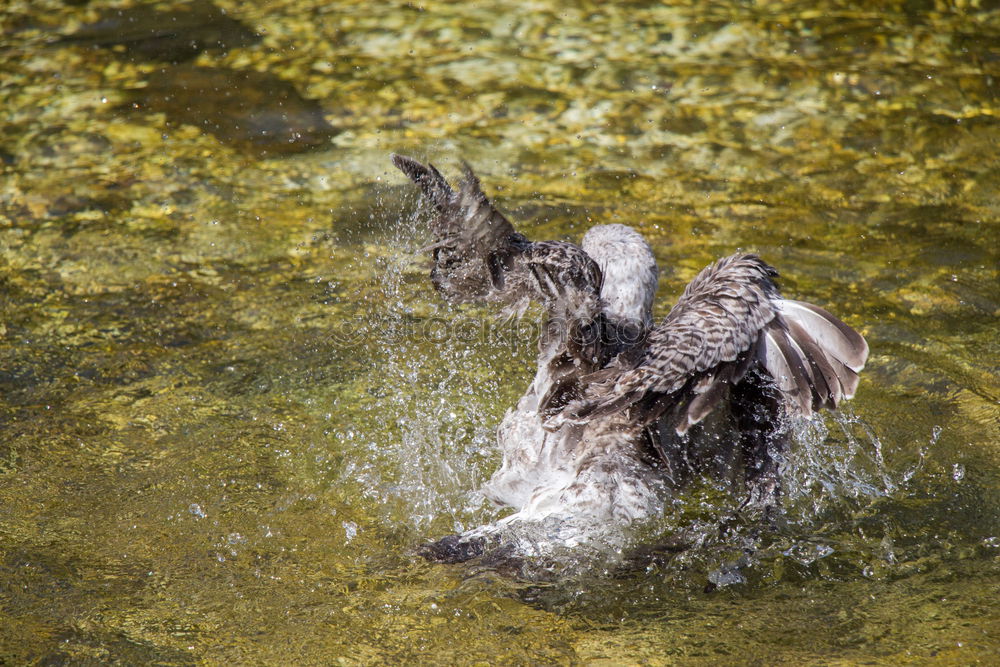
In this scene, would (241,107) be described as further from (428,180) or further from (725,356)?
(725,356)

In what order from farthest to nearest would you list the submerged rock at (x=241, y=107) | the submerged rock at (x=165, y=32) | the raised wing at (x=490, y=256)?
the submerged rock at (x=165, y=32), the submerged rock at (x=241, y=107), the raised wing at (x=490, y=256)

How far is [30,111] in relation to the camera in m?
8.55

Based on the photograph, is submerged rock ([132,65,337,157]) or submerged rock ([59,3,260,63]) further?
submerged rock ([59,3,260,63])

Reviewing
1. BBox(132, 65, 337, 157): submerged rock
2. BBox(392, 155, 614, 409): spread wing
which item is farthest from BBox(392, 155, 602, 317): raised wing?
BBox(132, 65, 337, 157): submerged rock

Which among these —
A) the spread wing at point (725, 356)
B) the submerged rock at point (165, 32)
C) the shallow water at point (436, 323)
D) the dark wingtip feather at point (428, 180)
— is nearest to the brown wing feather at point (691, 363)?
the spread wing at point (725, 356)

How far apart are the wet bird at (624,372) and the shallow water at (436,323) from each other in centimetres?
25

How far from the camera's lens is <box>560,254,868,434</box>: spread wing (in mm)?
4043

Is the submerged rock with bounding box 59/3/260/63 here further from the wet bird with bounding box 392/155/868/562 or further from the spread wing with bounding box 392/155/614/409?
the spread wing with bounding box 392/155/614/409

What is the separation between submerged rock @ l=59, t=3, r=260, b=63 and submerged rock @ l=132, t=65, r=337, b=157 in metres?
0.35

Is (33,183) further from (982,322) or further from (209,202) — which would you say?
(982,322)

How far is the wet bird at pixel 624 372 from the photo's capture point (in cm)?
404

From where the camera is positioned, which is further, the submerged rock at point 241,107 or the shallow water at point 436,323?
the submerged rock at point 241,107

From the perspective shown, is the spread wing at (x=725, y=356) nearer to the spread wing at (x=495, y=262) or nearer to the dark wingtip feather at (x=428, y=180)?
the spread wing at (x=495, y=262)

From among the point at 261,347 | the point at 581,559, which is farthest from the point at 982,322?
the point at 261,347
